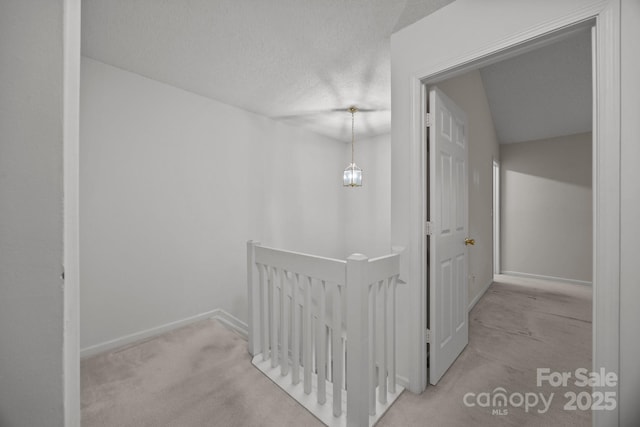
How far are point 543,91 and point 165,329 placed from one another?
17.5 ft

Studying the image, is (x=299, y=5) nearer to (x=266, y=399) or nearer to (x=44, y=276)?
(x=44, y=276)

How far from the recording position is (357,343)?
1428 millimetres

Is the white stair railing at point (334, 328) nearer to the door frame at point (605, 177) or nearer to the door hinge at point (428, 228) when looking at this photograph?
the door hinge at point (428, 228)

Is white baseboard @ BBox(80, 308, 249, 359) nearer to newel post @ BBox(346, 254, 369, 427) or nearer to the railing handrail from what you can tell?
the railing handrail

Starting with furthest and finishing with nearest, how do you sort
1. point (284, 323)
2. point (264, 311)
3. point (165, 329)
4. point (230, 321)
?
1. point (230, 321)
2. point (165, 329)
3. point (264, 311)
4. point (284, 323)

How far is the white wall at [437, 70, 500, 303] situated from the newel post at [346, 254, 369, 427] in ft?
6.81

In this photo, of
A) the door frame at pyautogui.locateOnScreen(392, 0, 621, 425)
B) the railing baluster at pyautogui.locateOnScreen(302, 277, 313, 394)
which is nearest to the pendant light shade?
the railing baluster at pyautogui.locateOnScreen(302, 277, 313, 394)

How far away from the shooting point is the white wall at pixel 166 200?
225 cm

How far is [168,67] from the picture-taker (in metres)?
2.38

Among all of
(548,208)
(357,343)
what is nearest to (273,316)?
(357,343)

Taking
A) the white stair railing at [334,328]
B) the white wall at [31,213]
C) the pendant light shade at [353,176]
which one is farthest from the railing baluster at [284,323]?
the pendant light shade at [353,176]

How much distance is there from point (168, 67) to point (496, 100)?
13.7 ft

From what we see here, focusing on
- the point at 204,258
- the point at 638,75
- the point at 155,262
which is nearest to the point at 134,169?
the point at 155,262

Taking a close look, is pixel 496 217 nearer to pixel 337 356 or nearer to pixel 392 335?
pixel 392 335
